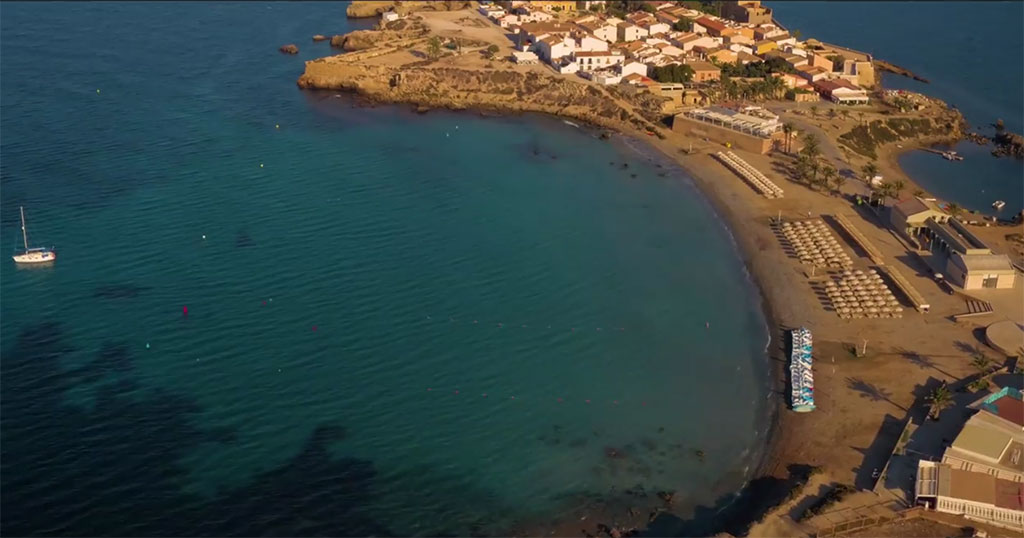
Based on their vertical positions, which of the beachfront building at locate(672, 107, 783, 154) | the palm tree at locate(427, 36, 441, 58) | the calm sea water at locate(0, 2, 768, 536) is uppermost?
the palm tree at locate(427, 36, 441, 58)

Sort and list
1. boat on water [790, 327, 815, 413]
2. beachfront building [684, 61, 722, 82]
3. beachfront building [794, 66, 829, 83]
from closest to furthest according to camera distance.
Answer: boat on water [790, 327, 815, 413]
beachfront building [684, 61, 722, 82]
beachfront building [794, 66, 829, 83]

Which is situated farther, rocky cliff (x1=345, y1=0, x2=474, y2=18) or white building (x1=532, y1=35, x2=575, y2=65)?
rocky cliff (x1=345, y1=0, x2=474, y2=18)

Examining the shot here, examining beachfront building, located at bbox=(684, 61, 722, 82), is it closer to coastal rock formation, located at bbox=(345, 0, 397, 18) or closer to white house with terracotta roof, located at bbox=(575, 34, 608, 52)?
white house with terracotta roof, located at bbox=(575, 34, 608, 52)

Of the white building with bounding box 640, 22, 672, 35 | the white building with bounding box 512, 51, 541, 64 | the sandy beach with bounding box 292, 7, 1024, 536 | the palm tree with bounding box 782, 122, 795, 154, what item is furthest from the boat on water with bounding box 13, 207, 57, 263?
the white building with bounding box 640, 22, 672, 35

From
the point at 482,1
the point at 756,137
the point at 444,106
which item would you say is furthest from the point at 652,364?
the point at 482,1

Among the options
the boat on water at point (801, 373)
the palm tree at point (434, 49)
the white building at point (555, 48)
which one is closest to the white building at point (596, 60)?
the white building at point (555, 48)

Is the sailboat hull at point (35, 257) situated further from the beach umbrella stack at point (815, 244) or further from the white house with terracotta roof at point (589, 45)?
the white house with terracotta roof at point (589, 45)
